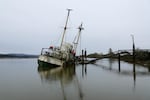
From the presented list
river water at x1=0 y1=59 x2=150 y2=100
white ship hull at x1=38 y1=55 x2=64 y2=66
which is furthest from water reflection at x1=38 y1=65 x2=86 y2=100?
white ship hull at x1=38 y1=55 x2=64 y2=66

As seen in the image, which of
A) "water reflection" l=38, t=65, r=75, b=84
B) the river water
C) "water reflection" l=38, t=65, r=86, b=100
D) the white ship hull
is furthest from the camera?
the white ship hull

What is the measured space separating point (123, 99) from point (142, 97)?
109cm

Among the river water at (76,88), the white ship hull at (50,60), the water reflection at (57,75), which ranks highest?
the white ship hull at (50,60)

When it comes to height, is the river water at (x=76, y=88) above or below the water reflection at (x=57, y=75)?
above

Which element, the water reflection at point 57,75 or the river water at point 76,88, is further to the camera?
the water reflection at point 57,75

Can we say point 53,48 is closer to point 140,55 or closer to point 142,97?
point 140,55

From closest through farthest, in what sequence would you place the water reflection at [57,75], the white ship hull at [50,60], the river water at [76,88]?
the river water at [76,88] < the water reflection at [57,75] < the white ship hull at [50,60]

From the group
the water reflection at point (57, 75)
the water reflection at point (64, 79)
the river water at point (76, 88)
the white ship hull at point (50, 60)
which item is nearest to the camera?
the river water at point (76, 88)

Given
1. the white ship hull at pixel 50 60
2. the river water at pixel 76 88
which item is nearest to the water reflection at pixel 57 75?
the river water at pixel 76 88

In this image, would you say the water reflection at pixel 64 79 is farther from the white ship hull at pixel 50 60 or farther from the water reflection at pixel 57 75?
the white ship hull at pixel 50 60

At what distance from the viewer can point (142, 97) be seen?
10.2 meters

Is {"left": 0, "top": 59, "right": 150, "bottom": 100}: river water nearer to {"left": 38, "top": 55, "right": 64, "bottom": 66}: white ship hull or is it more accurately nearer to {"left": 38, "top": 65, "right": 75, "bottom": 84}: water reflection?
{"left": 38, "top": 65, "right": 75, "bottom": 84}: water reflection

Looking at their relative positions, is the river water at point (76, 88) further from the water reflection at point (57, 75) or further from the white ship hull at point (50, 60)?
the white ship hull at point (50, 60)

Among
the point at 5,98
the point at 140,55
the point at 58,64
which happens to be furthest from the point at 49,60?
the point at 5,98
